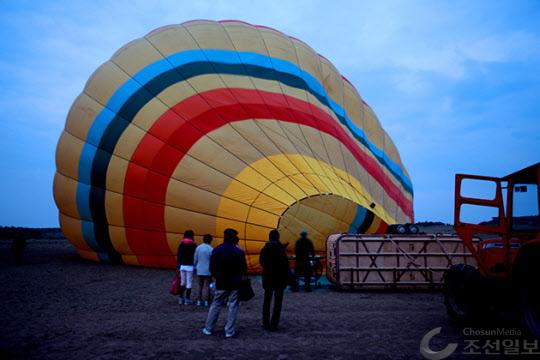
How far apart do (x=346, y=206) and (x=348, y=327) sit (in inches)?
171

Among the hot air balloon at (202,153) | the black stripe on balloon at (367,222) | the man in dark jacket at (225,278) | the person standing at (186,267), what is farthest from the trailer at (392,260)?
the man in dark jacket at (225,278)

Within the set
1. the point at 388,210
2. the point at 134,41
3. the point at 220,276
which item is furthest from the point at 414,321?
the point at 134,41

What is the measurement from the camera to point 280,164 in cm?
948

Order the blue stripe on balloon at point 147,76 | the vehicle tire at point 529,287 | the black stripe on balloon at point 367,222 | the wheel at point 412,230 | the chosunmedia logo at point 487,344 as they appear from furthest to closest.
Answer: the blue stripe on balloon at point 147,76
the black stripe on balloon at point 367,222
the wheel at point 412,230
the chosunmedia logo at point 487,344
the vehicle tire at point 529,287

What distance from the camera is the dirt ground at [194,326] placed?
13.7 feet

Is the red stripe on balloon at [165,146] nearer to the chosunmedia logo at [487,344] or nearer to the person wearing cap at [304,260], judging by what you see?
the person wearing cap at [304,260]

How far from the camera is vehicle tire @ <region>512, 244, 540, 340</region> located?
3.87 metres

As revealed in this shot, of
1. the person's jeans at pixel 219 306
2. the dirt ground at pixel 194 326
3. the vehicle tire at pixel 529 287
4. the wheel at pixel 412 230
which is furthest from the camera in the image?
the wheel at pixel 412 230

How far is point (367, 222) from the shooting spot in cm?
987

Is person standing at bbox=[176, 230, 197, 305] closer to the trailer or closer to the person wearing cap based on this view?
the person wearing cap

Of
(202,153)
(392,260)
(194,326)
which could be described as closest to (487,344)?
(194,326)

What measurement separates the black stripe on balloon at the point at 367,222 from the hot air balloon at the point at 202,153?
0.03 m

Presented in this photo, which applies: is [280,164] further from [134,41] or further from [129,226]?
[134,41]

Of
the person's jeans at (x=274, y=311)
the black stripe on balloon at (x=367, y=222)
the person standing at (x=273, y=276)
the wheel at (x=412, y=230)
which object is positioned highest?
the black stripe on balloon at (x=367, y=222)
